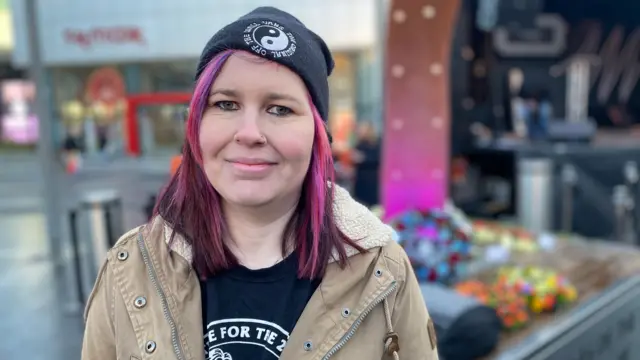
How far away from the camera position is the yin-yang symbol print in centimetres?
137

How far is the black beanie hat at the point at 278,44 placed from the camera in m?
1.37

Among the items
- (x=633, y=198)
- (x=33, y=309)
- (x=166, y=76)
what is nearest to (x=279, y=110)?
(x=33, y=309)

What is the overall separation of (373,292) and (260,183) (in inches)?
15.9

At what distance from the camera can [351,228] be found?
1.60 metres

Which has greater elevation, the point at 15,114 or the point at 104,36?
the point at 104,36

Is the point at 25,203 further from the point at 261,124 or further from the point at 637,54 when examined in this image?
the point at 637,54

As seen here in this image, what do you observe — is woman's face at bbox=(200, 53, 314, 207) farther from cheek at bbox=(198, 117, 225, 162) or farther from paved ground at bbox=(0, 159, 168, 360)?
paved ground at bbox=(0, 159, 168, 360)

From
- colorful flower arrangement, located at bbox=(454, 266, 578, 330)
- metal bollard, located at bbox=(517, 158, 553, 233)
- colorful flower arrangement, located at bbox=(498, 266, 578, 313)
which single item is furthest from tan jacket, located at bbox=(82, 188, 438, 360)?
metal bollard, located at bbox=(517, 158, 553, 233)

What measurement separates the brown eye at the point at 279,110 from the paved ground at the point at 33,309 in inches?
142

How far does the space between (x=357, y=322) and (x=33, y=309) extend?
4811 mm

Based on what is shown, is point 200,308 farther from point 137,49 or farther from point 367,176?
point 137,49

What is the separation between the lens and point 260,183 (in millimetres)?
1414

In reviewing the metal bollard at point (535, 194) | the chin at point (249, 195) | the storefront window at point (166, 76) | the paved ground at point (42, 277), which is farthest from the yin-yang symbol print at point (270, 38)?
the storefront window at point (166, 76)

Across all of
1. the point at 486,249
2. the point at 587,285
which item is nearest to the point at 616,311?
the point at 587,285
